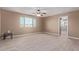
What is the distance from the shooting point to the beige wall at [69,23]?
267 centimetres

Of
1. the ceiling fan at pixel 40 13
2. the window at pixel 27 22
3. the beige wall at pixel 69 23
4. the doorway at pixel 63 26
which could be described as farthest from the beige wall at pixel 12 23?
the doorway at pixel 63 26

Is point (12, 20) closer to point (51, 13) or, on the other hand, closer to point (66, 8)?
point (51, 13)

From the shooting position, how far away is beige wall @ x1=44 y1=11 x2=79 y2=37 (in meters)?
2.67

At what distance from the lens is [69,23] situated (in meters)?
2.82

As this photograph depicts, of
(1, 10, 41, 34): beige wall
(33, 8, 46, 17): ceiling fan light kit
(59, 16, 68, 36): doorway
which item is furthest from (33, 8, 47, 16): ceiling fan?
(59, 16, 68, 36): doorway

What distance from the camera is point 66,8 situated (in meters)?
2.37

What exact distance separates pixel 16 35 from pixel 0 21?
0.64 meters

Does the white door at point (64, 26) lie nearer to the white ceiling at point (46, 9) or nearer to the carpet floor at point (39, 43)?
the carpet floor at point (39, 43)

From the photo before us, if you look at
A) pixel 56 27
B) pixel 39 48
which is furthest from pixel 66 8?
pixel 39 48

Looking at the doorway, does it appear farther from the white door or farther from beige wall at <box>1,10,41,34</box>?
beige wall at <box>1,10,41,34</box>

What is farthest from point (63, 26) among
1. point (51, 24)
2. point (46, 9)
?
point (46, 9)

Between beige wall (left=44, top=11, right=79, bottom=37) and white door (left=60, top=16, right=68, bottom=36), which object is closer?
beige wall (left=44, top=11, right=79, bottom=37)
